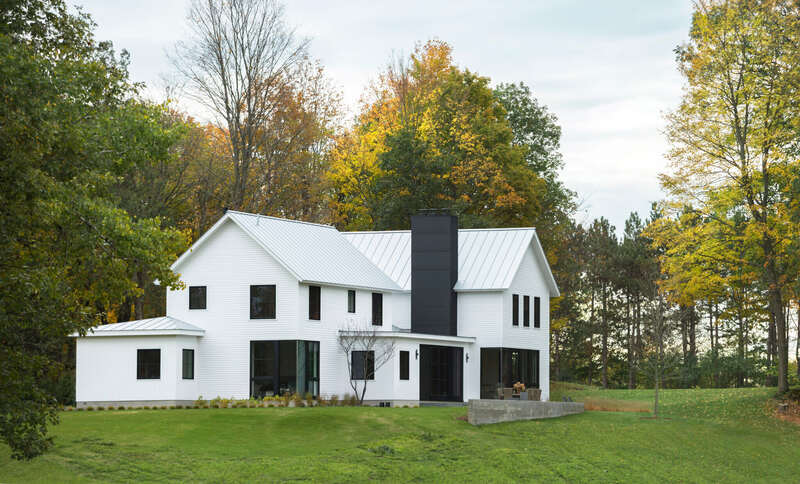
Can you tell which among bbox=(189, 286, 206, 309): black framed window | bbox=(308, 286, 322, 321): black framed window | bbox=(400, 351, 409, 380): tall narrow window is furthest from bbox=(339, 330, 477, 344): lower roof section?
bbox=(189, 286, 206, 309): black framed window

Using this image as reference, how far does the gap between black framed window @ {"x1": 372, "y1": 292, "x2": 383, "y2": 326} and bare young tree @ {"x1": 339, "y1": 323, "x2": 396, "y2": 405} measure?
2.35 m

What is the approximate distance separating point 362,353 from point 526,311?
894 cm

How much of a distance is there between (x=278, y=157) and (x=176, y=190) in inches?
216

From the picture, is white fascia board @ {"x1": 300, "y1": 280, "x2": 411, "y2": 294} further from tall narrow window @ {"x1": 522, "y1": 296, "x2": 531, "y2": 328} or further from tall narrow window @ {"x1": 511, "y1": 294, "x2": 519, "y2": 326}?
tall narrow window @ {"x1": 522, "y1": 296, "x2": 531, "y2": 328}

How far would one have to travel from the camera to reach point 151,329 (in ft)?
112

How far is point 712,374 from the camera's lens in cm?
5638

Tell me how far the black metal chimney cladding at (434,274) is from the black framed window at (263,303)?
708 centimetres

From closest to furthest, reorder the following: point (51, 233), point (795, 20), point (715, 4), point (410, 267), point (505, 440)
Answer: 1. point (51, 233)
2. point (505, 440)
3. point (795, 20)
4. point (715, 4)
5. point (410, 267)

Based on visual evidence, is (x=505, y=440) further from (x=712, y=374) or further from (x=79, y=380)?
(x=712, y=374)

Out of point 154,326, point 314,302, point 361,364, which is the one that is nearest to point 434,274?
point 361,364

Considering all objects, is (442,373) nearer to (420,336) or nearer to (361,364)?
(420,336)

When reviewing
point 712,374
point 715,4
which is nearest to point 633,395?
point 712,374

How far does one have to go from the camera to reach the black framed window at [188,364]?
1367 inches

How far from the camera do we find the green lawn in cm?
2100
